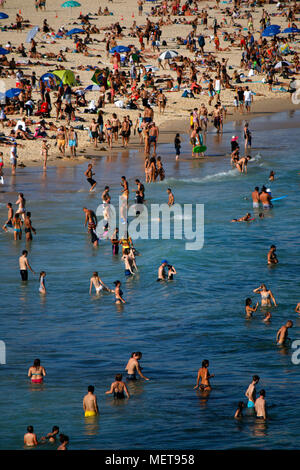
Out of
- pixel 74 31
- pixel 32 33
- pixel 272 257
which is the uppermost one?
pixel 74 31

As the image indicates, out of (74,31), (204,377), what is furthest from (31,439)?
(74,31)

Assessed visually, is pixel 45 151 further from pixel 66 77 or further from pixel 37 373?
pixel 37 373

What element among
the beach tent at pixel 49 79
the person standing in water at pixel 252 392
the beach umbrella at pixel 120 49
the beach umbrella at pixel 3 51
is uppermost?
the beach umbrella at pixel 120 49

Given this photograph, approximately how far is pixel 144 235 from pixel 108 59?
88.8ft

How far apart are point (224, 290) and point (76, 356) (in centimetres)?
605

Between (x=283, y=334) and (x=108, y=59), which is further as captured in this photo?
(x=108, y=59)

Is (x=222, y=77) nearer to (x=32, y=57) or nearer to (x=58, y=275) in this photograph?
(x=32, y=57)

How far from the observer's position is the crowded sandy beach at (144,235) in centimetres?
1606

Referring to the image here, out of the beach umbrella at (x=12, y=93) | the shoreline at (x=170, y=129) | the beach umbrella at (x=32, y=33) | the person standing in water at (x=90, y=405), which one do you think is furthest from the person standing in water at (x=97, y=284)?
the beach umbrella at (x=32, y=33)

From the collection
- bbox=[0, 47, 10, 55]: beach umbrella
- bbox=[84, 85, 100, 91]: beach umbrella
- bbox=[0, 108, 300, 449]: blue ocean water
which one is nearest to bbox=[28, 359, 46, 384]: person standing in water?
bbox=[0, 108, 300, 449]: blue ocean water

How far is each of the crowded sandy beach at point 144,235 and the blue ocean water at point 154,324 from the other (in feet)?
0.19

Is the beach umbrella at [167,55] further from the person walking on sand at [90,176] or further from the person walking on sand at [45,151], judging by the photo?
the person walking on sand at [90,176]

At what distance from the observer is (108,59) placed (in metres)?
52.1
